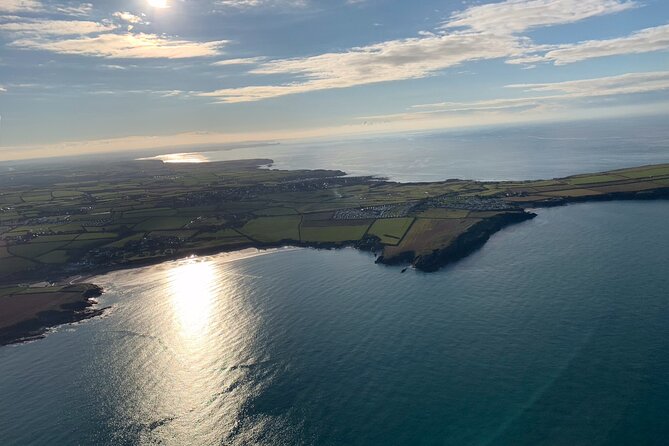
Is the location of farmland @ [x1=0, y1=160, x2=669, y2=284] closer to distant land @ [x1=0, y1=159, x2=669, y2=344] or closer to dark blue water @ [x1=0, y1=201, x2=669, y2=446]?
distant land @ [x1=0, y1=159, x2=669, y2=344]

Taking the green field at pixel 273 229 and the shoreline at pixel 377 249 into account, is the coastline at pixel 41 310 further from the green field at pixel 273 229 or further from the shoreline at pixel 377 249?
the green field at pixel 273 229

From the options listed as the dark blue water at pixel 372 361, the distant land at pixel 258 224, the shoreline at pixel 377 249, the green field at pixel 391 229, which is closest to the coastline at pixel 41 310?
the distant land at pixel 258 224

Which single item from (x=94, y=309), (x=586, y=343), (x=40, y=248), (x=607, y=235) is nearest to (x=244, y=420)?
(x=586, y=343)

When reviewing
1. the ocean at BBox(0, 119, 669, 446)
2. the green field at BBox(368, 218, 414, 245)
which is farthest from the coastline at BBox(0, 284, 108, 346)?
the green field at BBox(368, 218, 414, 245)

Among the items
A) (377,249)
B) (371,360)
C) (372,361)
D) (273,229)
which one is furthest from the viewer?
(273,229)

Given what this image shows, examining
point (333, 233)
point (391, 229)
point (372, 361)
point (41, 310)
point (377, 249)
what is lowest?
point (41, 310)

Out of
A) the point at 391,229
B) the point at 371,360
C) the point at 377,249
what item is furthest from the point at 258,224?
the point at 371,360

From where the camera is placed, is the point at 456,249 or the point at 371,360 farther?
the point at 456,249

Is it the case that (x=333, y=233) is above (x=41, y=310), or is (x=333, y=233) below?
above

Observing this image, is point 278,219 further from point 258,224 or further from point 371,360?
point 371,360
